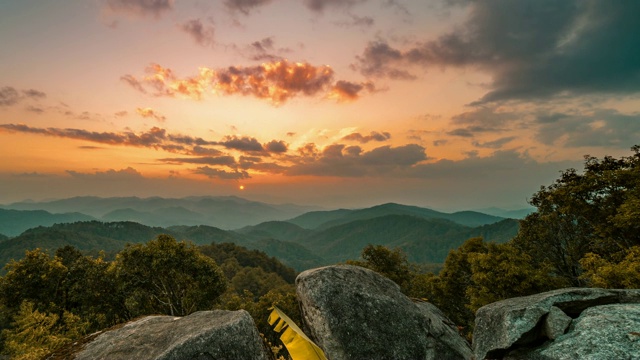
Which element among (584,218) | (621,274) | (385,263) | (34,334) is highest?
(584,218)

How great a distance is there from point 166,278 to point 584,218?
4491cm

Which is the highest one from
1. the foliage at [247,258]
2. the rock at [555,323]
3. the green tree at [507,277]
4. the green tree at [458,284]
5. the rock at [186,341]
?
the rock at [555,323]

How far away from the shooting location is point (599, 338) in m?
8.67

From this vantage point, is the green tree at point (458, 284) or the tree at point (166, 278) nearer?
the tree at point (166, 278)

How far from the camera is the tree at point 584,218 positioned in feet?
79.1

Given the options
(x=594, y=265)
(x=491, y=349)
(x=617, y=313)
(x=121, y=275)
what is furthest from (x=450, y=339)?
(x=121, y=275)

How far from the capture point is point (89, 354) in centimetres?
968

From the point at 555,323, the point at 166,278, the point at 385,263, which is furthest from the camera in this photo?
the point at 385,263

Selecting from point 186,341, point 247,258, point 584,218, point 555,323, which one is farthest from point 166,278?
point 247,258

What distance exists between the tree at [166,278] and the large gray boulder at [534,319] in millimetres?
29800

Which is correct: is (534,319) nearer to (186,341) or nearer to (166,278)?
(186,341)

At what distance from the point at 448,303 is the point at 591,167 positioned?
83.6 ft

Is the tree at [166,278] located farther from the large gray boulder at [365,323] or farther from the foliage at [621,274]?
the foliage at [621,274]

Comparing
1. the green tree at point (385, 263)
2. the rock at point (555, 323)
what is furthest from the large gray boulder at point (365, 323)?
the green tree at point (385, 263)
